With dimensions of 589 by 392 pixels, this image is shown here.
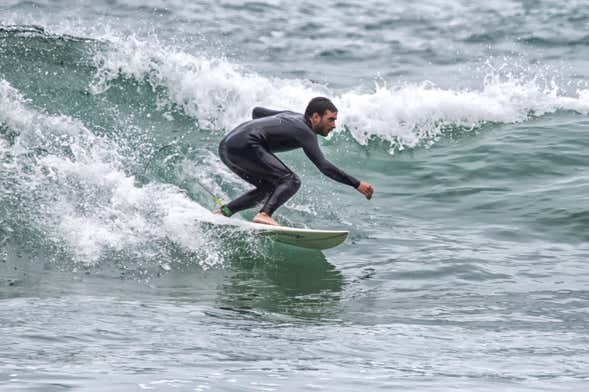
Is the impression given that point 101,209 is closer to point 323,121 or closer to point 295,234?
point 295,234

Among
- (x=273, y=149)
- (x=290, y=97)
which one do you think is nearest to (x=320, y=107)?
(x=273, y=149)

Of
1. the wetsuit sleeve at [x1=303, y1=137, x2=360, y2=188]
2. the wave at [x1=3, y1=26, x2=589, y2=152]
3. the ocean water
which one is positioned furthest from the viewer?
the wave at [x1=3, y1=26, x2=589, y2=152]

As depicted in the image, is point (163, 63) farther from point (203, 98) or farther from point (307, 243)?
point (307, 243)

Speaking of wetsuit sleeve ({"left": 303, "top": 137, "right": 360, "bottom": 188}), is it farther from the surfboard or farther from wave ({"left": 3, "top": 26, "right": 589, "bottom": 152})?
wave ({"left": 3, "top": 26, "right": 589, "bottom": 152})

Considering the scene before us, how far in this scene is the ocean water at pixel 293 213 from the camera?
6.60m

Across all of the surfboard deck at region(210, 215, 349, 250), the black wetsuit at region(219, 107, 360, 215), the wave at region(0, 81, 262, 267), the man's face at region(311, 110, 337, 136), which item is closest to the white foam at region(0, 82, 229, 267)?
the wave at region(0, 81, 262, 267)

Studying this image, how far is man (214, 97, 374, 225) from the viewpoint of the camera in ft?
32.0

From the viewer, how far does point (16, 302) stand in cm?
769

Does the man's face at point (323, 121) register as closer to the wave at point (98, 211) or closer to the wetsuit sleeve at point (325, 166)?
the wetsuit sleeve at point (325, 166)

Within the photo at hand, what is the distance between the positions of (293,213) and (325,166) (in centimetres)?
236

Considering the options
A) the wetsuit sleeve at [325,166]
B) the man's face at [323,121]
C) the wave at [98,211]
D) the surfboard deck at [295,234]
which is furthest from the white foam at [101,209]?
the man's face at [323,121]

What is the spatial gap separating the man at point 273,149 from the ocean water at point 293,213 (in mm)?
A: 430

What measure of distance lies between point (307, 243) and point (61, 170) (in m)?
2.57

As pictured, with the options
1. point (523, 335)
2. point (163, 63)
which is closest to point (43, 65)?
point (163, 63)
